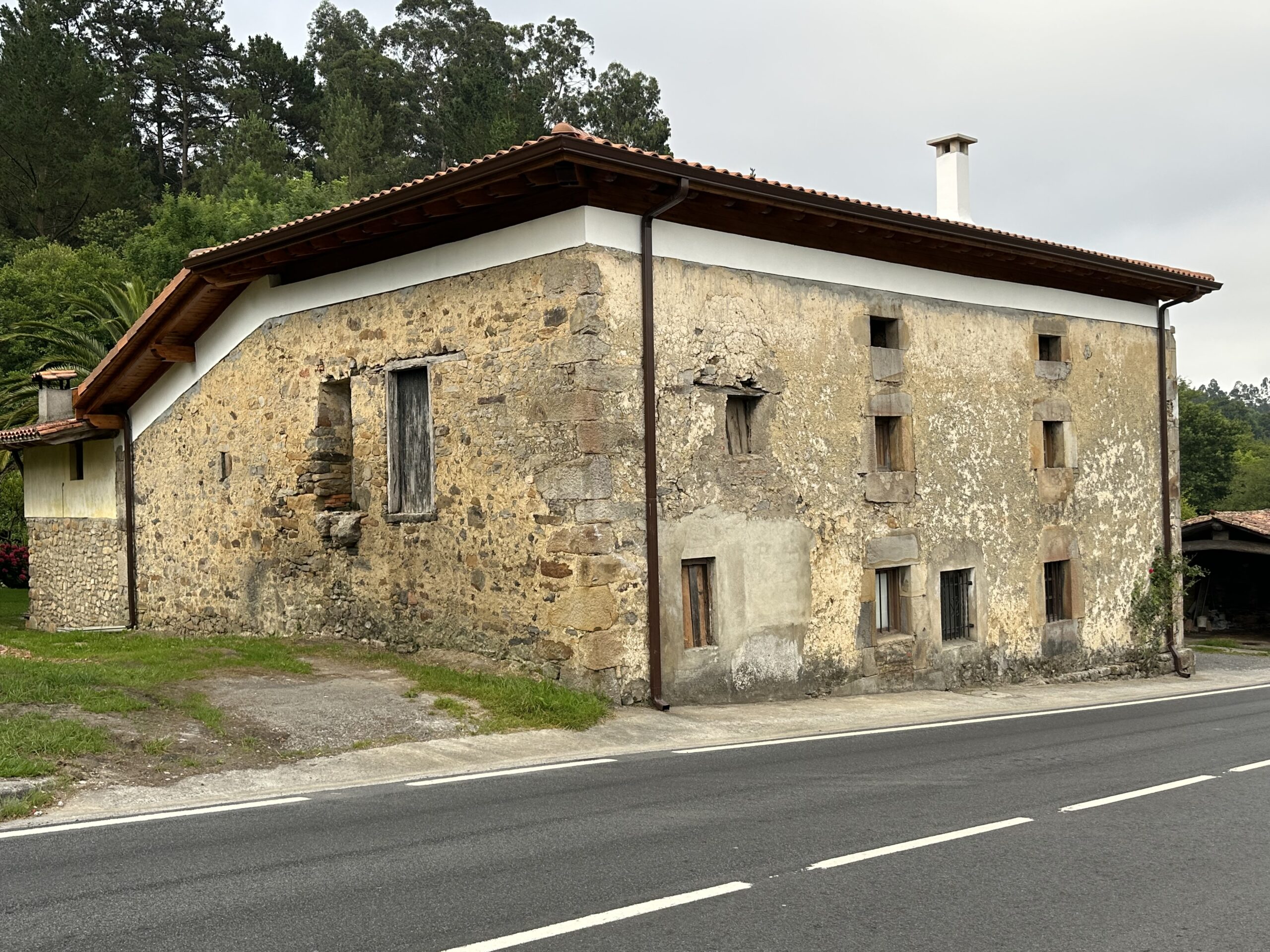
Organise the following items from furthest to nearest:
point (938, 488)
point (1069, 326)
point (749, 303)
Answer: point (1069, 326) < point (938, 488) < point (749, 303)

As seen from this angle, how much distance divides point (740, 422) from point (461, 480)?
3.16 metres

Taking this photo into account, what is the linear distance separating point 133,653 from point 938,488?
33.2 ft

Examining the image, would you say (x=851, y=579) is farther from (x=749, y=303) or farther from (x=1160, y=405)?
→ (x=1160, y=405)

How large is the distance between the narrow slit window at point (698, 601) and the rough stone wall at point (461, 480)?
2.64 ft

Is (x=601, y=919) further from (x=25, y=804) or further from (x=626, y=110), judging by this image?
(x=626, y=110)

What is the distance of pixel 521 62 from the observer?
54875 millimetres

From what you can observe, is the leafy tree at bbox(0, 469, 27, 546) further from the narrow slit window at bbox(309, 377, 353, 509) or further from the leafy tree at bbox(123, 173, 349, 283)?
the narrow slit window at bbox(309, 377, 353, 509)

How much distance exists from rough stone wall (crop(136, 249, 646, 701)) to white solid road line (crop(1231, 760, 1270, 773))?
5.29 m

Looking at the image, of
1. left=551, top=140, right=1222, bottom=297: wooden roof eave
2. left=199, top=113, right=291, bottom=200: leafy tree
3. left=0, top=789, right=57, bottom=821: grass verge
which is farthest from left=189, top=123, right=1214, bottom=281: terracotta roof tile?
left=199, top=113, right=291, bottom=200: leafy tree

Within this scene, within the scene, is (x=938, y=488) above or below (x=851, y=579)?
above

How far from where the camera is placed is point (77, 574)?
20.3 m

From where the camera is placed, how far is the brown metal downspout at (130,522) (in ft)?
61.5

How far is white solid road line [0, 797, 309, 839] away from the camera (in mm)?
6738

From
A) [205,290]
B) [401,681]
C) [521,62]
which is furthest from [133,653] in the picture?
[521,62]
